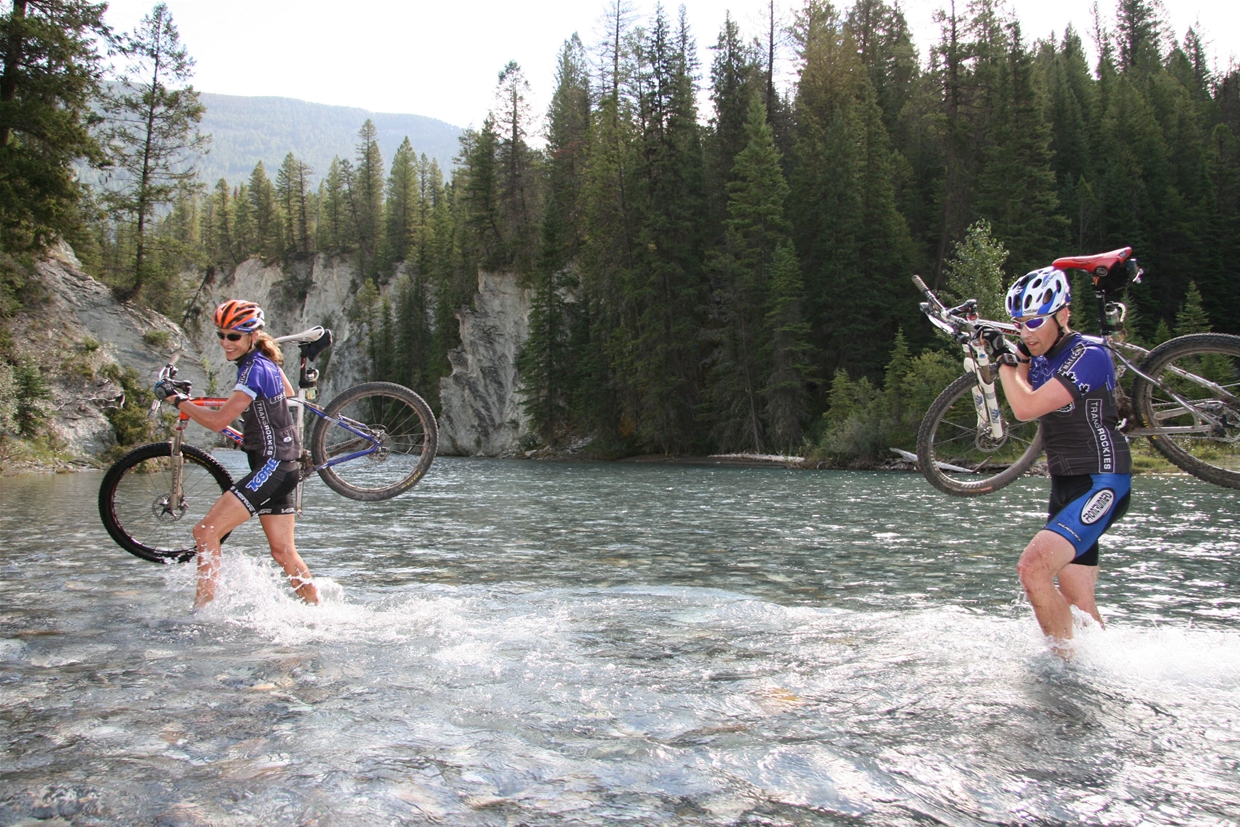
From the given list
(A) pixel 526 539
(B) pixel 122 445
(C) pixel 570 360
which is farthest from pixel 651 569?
(C) pixel 570 360

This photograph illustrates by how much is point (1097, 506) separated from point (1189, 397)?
254 cm

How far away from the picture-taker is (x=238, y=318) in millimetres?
7059

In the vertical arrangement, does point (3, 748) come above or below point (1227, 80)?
below

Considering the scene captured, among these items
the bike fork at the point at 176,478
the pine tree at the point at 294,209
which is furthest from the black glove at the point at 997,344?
the pine tree at the point at 294,209

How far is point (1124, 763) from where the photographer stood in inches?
168

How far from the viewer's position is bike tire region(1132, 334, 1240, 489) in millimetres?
7016

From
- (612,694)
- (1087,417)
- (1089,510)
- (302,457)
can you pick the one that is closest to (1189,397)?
(1087,417)

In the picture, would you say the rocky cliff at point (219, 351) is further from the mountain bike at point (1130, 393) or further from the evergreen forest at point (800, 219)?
the mountain bike at point (1130, 393)

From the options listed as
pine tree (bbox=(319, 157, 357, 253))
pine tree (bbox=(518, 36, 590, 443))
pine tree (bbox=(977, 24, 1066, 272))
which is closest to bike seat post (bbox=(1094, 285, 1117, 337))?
pine tree (bbox=(977, 24, 1066, 272))

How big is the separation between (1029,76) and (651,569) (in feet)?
186

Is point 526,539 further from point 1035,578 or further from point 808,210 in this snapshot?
point 808,210

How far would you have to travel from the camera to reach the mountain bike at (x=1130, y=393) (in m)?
6.86

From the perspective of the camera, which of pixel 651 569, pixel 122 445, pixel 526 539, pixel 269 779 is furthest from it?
pixel 122 445

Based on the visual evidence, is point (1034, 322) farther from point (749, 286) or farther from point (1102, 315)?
point (749, 286)
